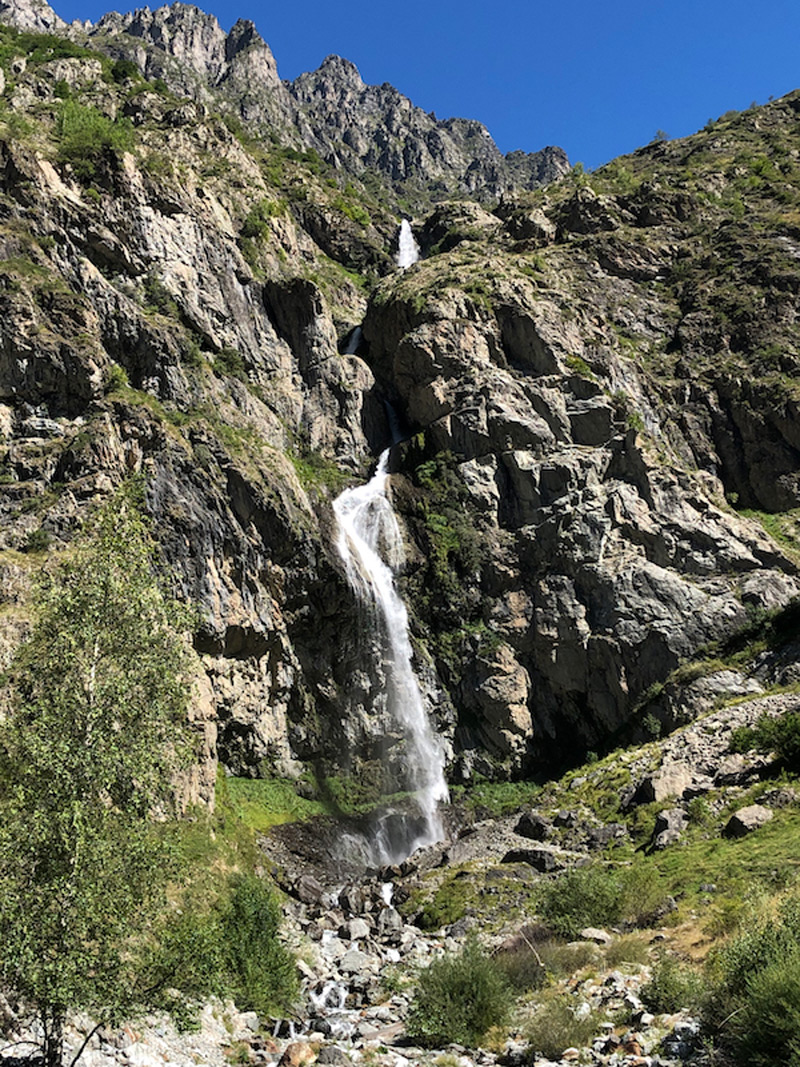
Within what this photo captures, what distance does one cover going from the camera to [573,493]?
3759 cm

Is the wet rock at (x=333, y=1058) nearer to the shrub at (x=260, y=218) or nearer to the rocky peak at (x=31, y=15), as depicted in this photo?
the shrub at (x=260, y=218)

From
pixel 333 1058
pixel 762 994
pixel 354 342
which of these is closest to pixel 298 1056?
pixel 333 1058

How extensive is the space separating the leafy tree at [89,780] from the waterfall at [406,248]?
207ft

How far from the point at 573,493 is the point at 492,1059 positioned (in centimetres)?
3007

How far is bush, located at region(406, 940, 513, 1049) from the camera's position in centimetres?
1152

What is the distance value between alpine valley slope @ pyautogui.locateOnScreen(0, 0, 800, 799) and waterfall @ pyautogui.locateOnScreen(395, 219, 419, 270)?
51.0 ft

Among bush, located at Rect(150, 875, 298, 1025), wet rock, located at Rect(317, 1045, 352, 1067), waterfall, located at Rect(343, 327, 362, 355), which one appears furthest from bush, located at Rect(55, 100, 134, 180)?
wet rock, located at Rect(317, 1045, 352, 1067)

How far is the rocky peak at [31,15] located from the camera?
119938mm

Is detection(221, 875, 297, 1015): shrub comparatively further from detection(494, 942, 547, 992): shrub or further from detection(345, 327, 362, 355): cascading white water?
detection(345, 327, 362, 355): cascading white water

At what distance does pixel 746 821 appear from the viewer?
57.6 ft

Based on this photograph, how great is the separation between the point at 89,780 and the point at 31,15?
162162 mm

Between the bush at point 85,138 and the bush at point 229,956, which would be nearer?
the bush at point 229,956

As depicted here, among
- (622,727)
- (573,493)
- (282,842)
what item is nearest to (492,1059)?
(282,842)

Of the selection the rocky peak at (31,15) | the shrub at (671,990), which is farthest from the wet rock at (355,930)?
the rocky peak at (31,15)
